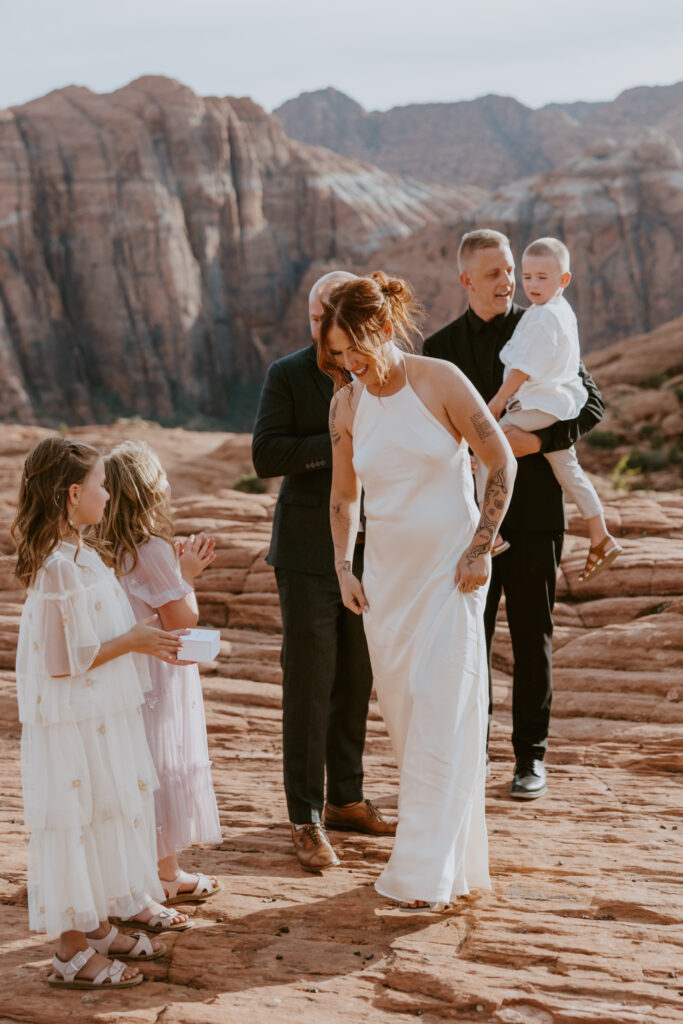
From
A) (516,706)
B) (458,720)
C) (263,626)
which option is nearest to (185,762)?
(458,720)

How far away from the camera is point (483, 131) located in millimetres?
91250

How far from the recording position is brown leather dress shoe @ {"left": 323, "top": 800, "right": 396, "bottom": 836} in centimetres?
423

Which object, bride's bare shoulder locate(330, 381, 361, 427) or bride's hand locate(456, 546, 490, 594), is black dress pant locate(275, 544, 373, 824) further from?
bride's hand locate(456, 546, 490, 594)

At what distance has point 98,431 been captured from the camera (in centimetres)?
2673

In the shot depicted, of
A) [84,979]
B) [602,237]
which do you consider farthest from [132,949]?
[602,237]

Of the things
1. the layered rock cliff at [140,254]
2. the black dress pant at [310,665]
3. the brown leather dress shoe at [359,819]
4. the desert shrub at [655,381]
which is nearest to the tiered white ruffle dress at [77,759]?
the black dress pant at [310,665]

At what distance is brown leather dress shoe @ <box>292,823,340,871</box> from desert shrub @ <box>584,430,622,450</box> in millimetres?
18584

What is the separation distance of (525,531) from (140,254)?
4306 centimetres

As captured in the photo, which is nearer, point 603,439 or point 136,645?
point 136,645

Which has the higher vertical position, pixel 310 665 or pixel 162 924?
pixel 310 665

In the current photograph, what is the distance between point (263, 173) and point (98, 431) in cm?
2866

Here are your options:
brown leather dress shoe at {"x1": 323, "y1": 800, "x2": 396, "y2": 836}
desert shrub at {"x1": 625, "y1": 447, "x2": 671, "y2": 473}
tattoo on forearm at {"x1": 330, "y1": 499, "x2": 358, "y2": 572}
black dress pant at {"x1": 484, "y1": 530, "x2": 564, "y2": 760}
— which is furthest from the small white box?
desert shrub at {"x1": 625, "y1": 447, "x2": 671, "y2": 473}

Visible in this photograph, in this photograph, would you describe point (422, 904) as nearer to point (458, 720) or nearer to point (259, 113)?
point (458, 720)

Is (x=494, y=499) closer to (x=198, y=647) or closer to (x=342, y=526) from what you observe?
(x=342, y=526)
